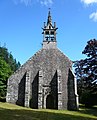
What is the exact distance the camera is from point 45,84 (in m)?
37.1

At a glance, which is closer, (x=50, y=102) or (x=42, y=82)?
(x=50, y=102)

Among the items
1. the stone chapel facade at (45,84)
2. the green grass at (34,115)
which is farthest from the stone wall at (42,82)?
the green grass at (34,115)

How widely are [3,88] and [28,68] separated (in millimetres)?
8801

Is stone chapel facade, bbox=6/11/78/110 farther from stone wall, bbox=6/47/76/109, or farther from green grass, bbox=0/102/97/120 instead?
green grass, bbox=0/102/97/120

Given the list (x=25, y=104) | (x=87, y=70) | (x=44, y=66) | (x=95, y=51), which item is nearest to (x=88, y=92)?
(x=87, y=70)

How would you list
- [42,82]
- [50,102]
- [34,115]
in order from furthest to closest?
1. [42,82]
2. [50,102]
3. [34,115]

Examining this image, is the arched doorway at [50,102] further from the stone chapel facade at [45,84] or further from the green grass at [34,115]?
the green grass at [34,115]

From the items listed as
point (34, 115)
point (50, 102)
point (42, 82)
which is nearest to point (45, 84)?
point (42, 82)

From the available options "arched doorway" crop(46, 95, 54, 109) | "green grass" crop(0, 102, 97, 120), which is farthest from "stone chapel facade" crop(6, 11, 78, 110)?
"green grass" crop(0, 102, 97, 120)

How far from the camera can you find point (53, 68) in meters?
38.0

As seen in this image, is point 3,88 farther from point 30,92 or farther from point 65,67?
point 65,67

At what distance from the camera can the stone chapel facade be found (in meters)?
35.9

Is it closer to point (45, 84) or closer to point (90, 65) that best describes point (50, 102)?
point (45, 84)

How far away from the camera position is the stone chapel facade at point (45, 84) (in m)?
35.9
